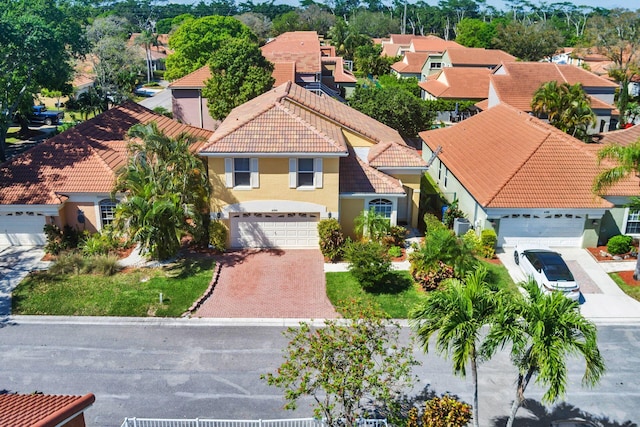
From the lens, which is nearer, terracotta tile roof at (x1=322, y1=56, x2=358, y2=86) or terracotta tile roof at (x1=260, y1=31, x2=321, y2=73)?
terracotta tile roof at (x1=260, y1=31, x2=321, y2=73)

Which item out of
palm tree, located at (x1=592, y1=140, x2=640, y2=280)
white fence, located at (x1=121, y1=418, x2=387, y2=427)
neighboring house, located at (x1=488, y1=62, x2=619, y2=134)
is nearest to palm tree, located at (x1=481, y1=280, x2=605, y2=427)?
white fence, located at (x1=121, y1=418, x2=387, y2=427)

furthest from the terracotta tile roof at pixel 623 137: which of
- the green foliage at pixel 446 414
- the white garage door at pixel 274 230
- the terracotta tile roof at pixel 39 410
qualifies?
the terracotta tile roof at pixel 39 410

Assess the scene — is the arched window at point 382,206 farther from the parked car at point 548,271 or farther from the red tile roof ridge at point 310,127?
the parked car at point 548,271

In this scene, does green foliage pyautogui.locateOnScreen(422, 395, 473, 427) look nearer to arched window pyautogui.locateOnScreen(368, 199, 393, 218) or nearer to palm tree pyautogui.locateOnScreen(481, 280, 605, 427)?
palm tree pyautogui.locateOnScreen(481, 280, 605, 427)

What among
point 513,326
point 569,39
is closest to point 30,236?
point 513,326

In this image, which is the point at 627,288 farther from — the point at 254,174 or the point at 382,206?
the point at 254,174

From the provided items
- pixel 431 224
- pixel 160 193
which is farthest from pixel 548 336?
pixel 160 193

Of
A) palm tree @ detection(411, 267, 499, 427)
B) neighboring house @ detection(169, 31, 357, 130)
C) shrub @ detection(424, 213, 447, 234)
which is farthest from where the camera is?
neighboring house @ detection(169, 31, 357, 130)
